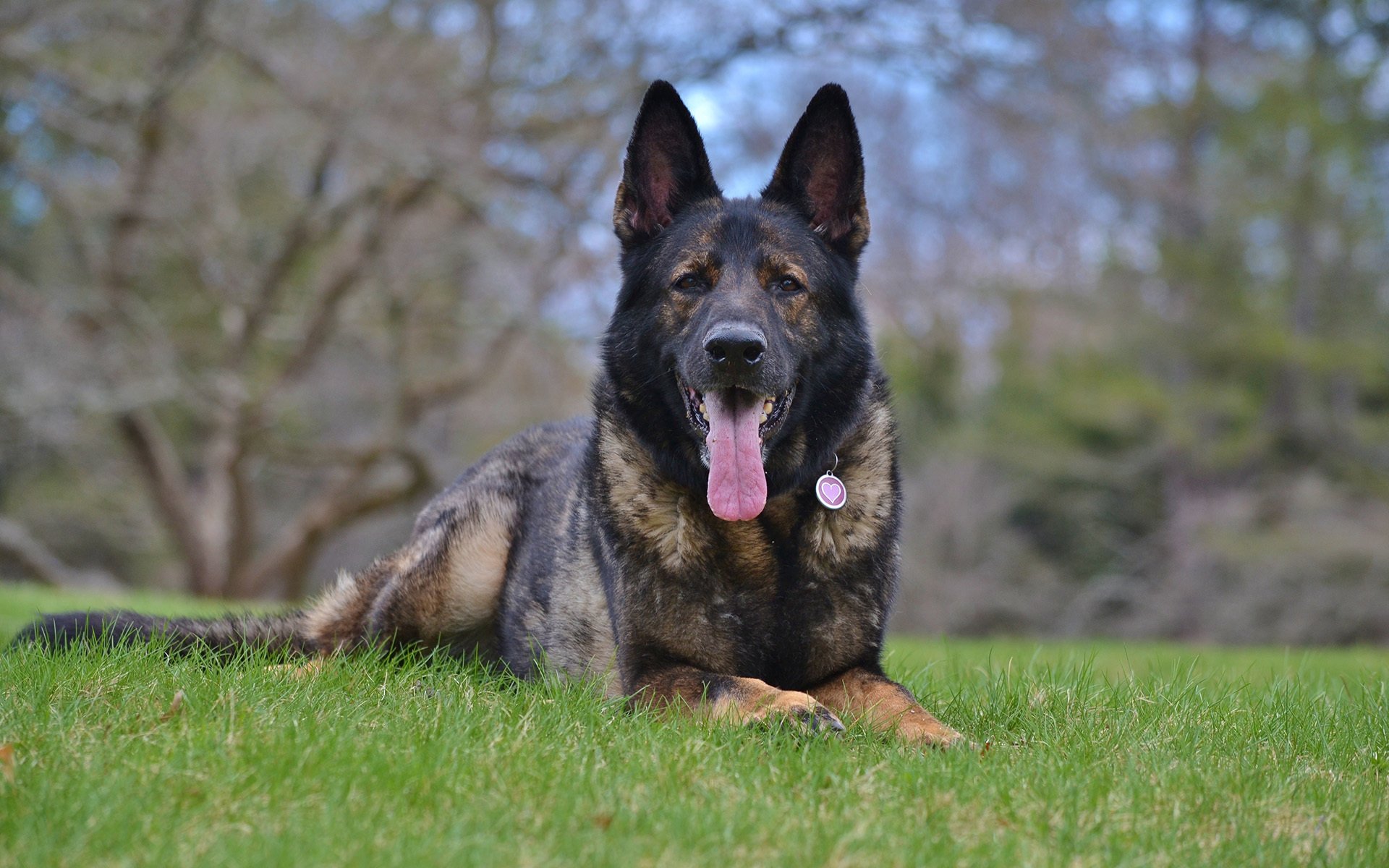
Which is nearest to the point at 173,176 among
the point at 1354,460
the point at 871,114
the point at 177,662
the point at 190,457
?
the point at 190,457

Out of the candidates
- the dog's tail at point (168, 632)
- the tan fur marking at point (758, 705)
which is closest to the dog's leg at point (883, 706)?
the tan fur marking at point (758, 705)

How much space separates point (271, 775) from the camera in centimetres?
304

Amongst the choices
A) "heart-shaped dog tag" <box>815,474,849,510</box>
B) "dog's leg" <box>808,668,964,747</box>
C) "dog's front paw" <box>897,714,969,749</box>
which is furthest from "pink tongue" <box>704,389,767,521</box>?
"dog's front paw" <box>897,714,969,749</box>

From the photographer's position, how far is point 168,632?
15.3ft

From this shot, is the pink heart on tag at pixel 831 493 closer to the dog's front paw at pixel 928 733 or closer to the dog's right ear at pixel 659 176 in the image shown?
the dog's front paw at pixel 928 733

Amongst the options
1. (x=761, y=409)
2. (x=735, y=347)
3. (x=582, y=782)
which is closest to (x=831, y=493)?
(x=761, y=409)

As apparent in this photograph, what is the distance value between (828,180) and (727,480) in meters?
1.35

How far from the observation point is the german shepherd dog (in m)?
4.15

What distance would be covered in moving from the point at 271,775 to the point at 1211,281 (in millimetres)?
22382

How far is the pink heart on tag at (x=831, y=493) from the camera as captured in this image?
14.4 feet

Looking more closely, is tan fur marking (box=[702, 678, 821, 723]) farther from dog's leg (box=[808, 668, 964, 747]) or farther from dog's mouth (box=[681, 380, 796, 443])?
dog's mouth (box=[681, 380, 796, 443])

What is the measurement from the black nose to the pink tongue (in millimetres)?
163

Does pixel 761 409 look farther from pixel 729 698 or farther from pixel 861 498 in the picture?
pixel 729 698

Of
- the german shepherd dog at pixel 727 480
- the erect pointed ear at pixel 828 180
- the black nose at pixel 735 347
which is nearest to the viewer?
the black nose at pixel 735 347
